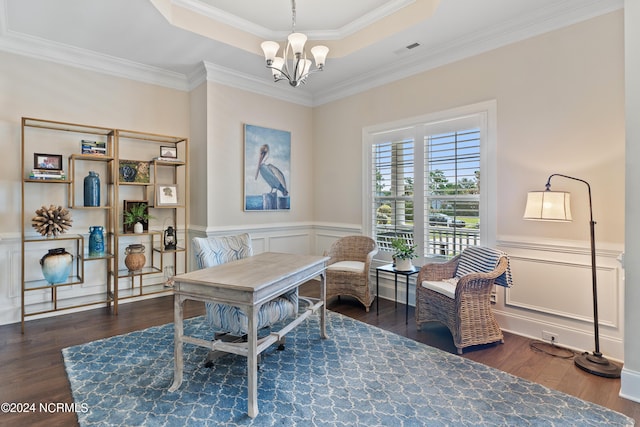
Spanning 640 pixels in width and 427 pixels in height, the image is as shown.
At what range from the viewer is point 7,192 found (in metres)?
3.53

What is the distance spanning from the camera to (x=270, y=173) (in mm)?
5020

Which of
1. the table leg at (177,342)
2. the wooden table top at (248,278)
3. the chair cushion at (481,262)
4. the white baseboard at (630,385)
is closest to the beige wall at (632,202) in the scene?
the white baseboard at (630,385)

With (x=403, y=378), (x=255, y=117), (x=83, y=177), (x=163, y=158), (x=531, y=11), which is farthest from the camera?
(x=255, y=117)

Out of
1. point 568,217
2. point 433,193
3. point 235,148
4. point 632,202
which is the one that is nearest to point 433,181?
point 433,193

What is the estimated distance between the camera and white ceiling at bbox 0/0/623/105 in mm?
3066

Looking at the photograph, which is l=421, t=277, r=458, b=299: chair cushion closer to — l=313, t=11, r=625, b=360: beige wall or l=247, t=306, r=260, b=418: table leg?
l=313, t=11, r=625, b=360: beige wall

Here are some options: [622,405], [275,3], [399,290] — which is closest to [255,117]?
[275,3]

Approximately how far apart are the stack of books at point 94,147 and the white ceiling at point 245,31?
0.97 m

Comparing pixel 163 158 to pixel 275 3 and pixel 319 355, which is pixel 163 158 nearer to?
pixel 275 3

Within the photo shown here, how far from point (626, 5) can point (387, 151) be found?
2.62 metres

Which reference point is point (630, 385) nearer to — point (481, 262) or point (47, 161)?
point (481, 262)

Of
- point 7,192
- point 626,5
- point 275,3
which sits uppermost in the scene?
A: point 275,3

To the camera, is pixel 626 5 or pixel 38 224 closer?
pixel 626 5

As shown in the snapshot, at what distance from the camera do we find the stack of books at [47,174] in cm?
349
